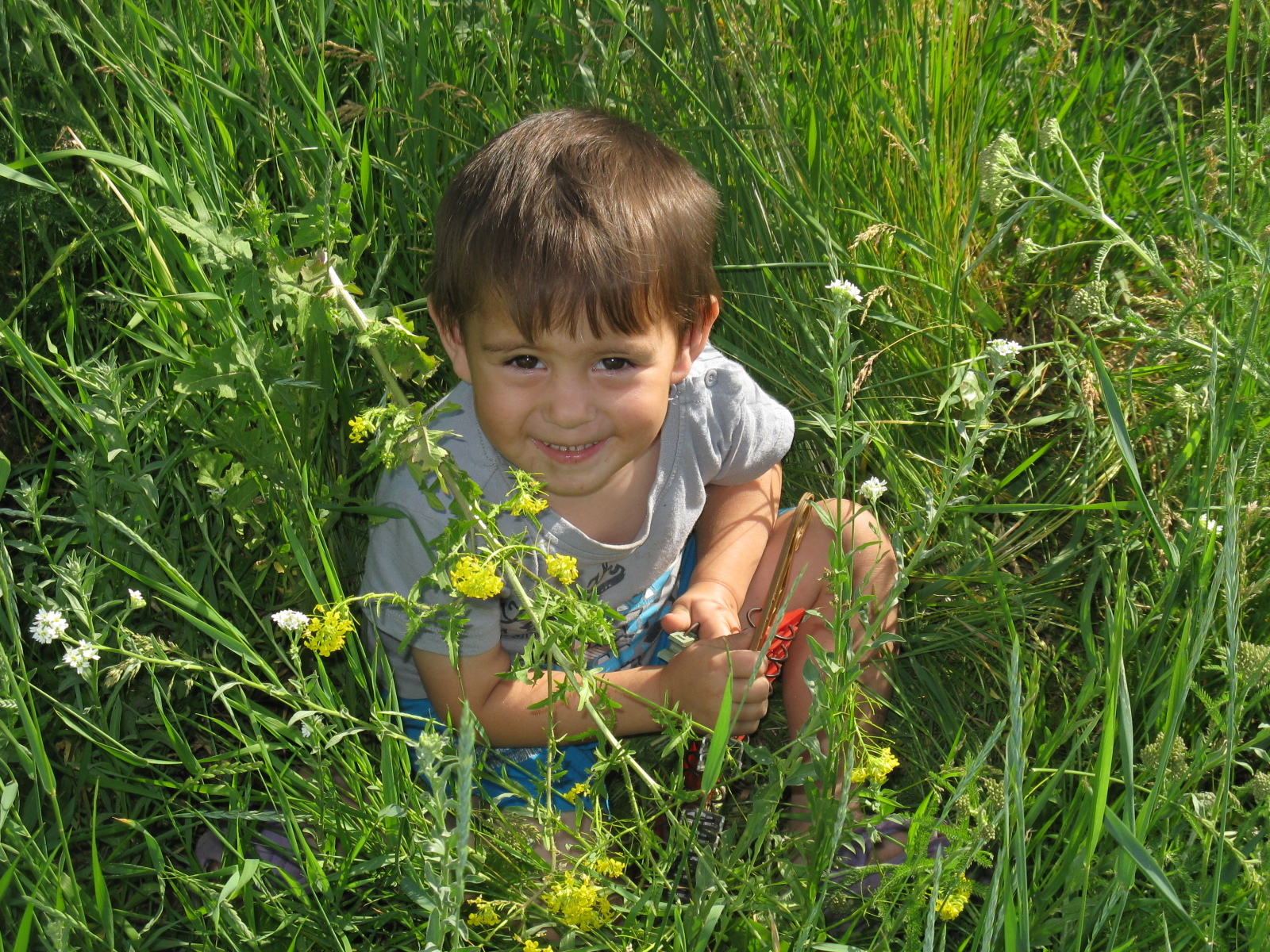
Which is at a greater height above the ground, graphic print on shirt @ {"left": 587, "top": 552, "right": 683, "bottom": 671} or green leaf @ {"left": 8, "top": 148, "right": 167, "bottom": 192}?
green leaf @ {"left": 8, "top": 148, "right": 167, "bottom": 192}

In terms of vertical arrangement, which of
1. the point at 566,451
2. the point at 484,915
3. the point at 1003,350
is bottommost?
the point at 484,915

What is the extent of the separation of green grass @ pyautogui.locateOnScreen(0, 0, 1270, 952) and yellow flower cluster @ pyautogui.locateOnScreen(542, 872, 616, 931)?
0.06m

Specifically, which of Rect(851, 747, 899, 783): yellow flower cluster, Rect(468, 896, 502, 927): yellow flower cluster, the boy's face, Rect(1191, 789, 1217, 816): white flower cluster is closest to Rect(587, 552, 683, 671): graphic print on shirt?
the boy's face

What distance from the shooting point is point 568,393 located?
2098 mm

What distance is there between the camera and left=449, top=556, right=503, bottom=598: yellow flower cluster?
60.4 inches

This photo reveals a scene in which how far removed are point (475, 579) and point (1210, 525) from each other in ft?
3.92

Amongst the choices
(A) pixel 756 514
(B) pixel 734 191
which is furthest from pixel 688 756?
(B) pixel 734 191

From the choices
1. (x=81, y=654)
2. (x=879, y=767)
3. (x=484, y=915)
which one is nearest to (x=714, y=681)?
(x=879, y=767)

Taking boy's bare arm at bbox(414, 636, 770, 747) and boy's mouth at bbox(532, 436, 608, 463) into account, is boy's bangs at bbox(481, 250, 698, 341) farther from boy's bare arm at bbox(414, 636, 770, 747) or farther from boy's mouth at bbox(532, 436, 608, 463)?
boy's bare arm at bbox(414, 636, 770, 747)

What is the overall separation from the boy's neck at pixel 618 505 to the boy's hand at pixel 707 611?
0.18 metres

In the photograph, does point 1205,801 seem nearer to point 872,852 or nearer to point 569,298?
point 872,852

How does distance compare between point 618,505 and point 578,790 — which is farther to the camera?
point 618,505

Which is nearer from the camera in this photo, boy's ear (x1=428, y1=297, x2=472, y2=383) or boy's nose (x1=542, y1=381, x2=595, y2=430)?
boy's nose (x1=542, y1=381, x2=595, y2=430)

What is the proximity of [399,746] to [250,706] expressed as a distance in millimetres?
252
